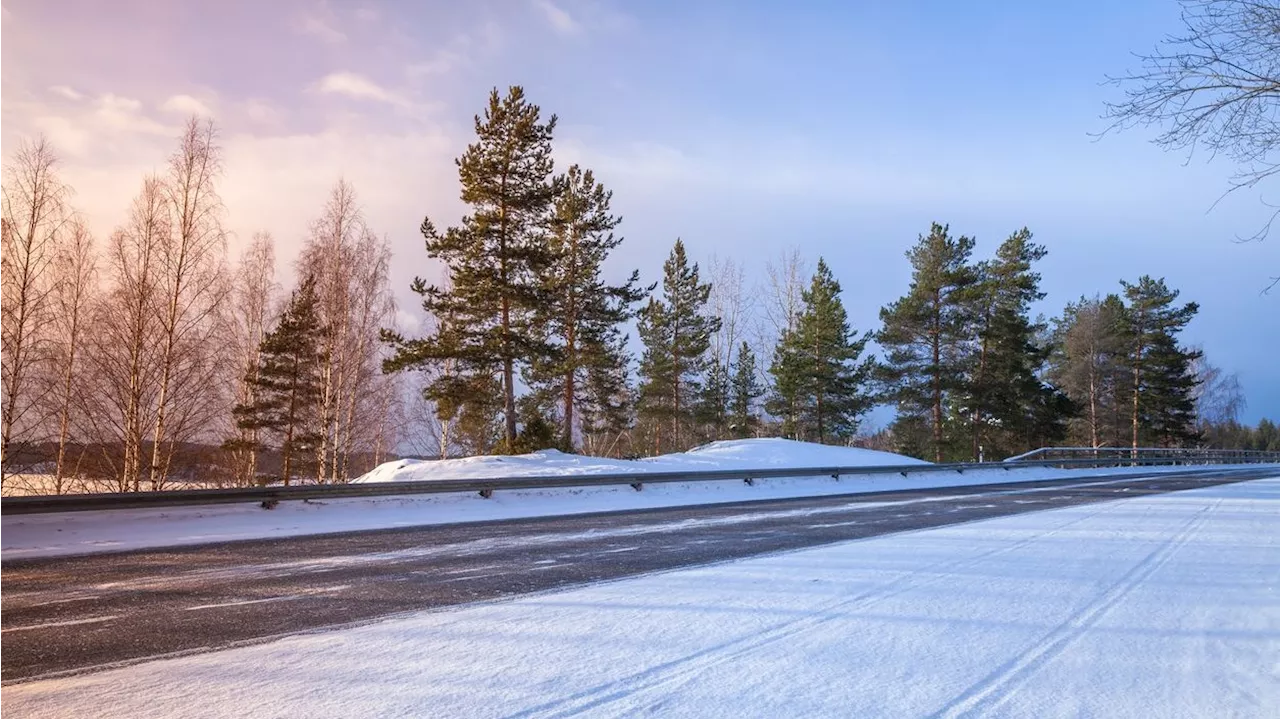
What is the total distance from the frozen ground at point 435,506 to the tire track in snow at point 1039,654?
10.2 m

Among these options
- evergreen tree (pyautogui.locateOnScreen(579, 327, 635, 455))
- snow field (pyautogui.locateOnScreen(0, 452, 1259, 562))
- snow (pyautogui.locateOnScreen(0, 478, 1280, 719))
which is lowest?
snow field (pyautogui.locateOnScreen(0, 452, 1259, 562))

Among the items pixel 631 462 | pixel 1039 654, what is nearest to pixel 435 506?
pixel 631 462

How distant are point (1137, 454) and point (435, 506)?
48.0 meters

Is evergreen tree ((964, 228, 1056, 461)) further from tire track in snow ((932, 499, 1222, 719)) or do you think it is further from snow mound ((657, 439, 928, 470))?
tire track in snow ((932, 499, 1222, 719))

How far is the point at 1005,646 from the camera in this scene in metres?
4.67

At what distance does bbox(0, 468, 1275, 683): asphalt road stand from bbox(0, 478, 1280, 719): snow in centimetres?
60

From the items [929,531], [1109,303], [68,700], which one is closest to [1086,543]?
[929,531]

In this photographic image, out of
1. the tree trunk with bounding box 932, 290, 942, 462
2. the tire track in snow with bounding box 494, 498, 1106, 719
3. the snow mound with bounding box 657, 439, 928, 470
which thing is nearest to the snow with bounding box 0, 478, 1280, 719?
the tire track in snow with bounding box 494, 498, 1106, 719

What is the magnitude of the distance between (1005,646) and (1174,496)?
17215 mm

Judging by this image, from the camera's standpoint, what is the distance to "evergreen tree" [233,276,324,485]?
30469 mm

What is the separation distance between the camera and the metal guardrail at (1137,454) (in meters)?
37.6

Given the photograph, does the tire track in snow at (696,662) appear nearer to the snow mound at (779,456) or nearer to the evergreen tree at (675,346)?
the snow mound at (779,456)

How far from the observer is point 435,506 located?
15672mm

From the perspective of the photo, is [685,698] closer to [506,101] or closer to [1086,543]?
[1086,543]
